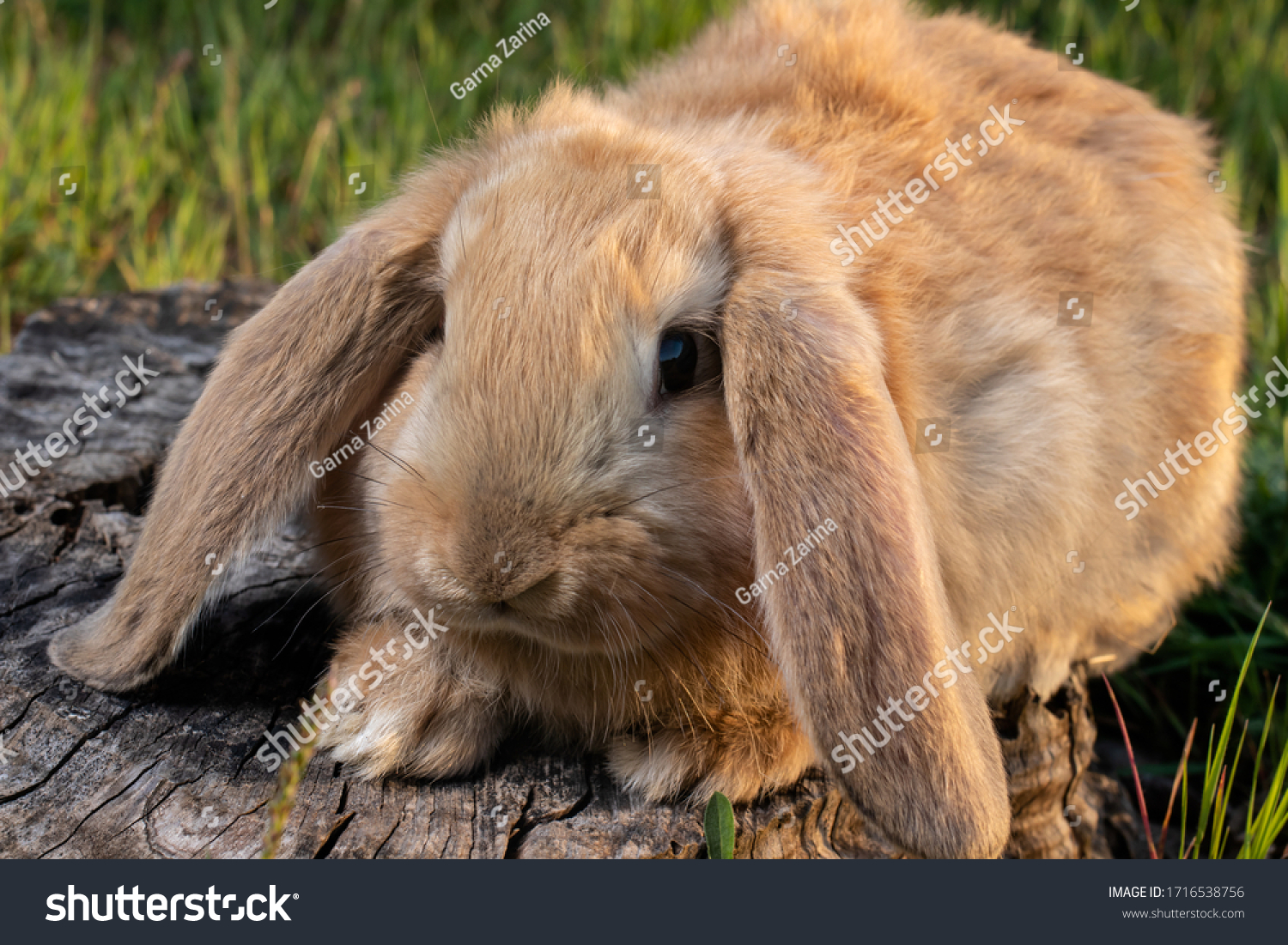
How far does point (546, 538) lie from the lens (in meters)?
1.86

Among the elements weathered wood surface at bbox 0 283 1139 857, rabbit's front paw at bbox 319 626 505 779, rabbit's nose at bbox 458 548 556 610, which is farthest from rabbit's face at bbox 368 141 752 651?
weathered wood surface at bbox 0 283 1139 857

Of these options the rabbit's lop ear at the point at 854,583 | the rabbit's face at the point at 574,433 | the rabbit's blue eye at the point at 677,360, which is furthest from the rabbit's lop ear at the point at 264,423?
the rabbit's lop ear at the point at 854,583

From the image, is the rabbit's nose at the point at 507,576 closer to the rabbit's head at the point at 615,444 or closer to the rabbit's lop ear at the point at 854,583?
the rabbit's head at the point at 615,444

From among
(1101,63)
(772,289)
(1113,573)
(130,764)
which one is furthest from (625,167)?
(1101,63)

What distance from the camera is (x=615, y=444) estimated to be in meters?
1.95

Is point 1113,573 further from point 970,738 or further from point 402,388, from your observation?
point 402,388

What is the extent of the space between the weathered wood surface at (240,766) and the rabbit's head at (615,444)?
0.15m

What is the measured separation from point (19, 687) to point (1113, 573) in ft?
8.34

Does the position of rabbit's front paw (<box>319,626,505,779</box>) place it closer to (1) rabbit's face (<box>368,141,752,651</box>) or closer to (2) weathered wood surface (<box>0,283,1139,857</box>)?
(2) weathered wood surface (<box>0,283,1139,857</box>)

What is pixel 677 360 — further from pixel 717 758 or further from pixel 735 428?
pixel 717 758

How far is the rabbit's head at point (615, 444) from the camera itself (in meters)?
1.89

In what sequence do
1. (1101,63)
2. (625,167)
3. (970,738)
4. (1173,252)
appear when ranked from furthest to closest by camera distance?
(1101,63), (1173,252), (625,167), (970,738)

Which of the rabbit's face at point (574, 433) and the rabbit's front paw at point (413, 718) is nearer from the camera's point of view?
the rabbit's face at point (574, 433)

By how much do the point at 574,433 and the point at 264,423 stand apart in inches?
27.0
